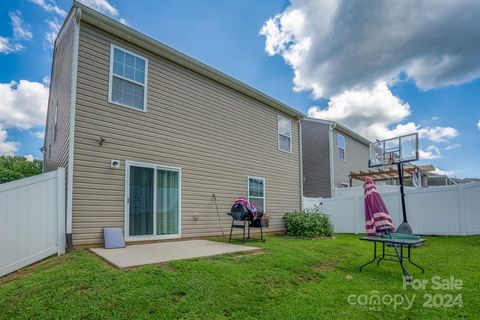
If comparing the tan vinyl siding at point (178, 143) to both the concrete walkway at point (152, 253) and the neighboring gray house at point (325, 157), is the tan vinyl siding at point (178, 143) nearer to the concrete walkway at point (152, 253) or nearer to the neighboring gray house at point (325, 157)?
the concrete walkway at point (152, 253)

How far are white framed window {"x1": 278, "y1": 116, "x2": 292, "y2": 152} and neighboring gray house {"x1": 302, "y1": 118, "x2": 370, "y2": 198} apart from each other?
4.10 m

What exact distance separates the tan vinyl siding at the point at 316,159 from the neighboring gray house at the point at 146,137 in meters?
5.78

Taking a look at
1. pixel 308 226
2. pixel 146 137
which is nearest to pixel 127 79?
pixel 146 137

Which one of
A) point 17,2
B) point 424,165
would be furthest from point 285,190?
point 424,165

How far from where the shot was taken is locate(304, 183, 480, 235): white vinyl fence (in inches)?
322

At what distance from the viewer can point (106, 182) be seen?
5.99 meters

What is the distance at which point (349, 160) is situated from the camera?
16.3m

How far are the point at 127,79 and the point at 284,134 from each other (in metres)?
6.48

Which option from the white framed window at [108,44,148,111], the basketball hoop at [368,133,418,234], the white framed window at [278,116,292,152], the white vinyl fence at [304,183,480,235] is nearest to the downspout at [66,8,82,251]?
the white framed window at [108,44,148,111]

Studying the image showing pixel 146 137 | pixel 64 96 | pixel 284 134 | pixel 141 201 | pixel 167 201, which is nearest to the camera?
pixel 141 201

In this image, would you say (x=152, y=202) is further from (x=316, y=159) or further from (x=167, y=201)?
(x=316, y=159)

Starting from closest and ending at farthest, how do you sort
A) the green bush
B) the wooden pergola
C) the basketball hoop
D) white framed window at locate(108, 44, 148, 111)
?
white framed window at locate(108, 44, 148, 111)
the basketball hoop
the green bush
the wooden pergola

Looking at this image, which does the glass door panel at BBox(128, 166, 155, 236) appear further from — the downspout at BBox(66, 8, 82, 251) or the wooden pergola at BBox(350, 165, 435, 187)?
the wooden pergola at BBox(350, 165, 435, 187)

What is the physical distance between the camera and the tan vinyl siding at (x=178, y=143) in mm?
5840
